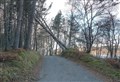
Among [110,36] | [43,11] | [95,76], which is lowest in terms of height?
[95,76]

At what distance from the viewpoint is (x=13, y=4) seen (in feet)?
122

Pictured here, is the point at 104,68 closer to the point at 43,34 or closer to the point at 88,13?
the point at 88,13

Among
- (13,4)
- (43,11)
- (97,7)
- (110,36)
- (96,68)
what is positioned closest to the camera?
(96,68)

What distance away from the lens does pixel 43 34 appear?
75.5 metres

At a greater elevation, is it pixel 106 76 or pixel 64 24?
pixel 64 24

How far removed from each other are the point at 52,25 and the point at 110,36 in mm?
24191

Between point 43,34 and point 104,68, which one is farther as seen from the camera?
point 43,34

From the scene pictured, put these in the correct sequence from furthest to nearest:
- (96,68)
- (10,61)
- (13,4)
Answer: (13,4) < (96,68) < (10,61)

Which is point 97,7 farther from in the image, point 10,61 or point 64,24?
point 64,24

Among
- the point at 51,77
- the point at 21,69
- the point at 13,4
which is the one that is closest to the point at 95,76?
the point at 51,77

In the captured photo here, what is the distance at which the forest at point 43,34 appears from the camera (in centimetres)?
1755

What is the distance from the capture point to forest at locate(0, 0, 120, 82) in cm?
1755

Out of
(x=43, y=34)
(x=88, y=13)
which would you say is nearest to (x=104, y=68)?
(x=88, y=13)

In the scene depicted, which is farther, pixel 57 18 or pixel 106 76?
pixel 57 18
